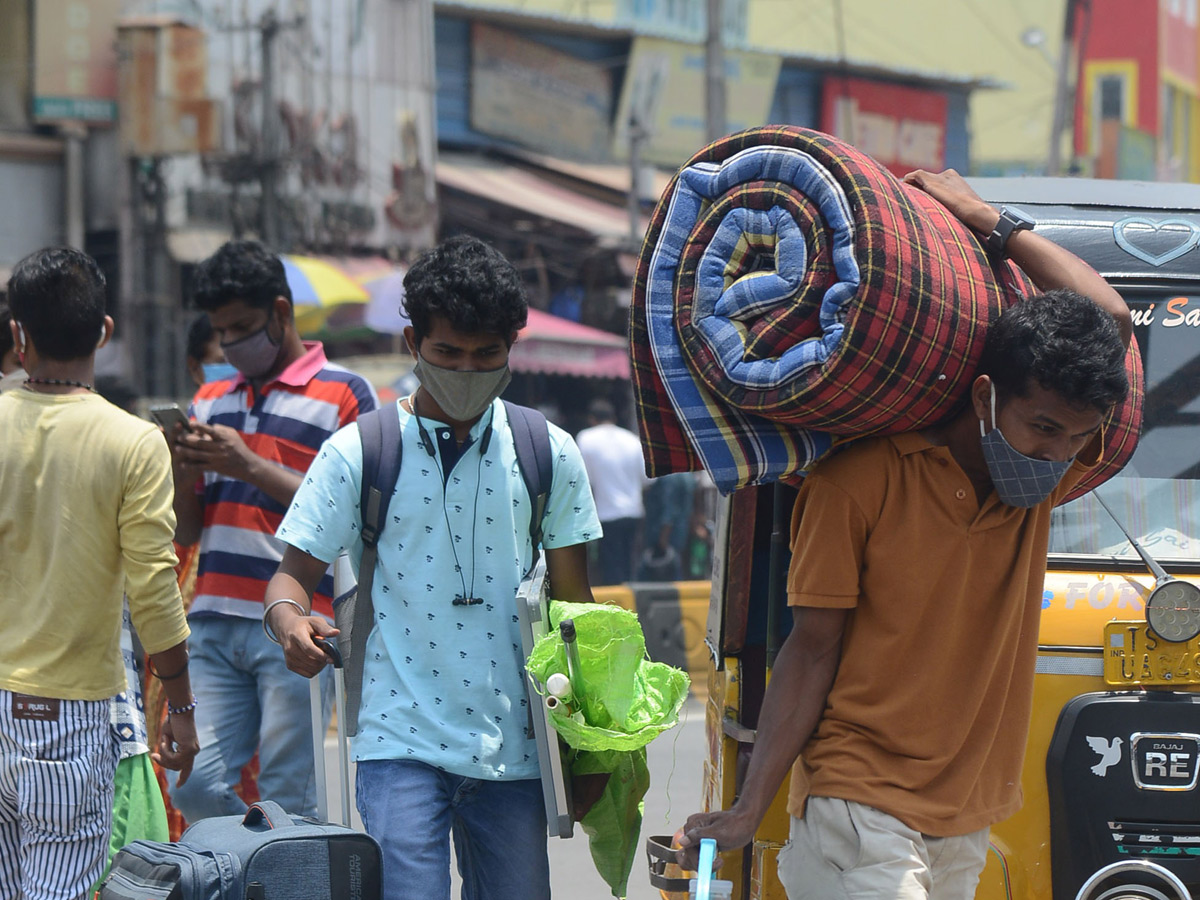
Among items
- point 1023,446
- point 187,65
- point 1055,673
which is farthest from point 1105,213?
point 187,65

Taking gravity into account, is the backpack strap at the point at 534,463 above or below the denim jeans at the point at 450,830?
above

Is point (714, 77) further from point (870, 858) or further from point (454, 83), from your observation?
point (870, 858)

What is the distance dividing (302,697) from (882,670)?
2204 mm

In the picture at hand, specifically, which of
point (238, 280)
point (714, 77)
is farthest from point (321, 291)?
point (238, 280)

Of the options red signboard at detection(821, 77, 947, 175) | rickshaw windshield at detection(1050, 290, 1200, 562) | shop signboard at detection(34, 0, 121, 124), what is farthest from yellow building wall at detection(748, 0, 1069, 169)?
rickshaw windshield at detection(1050, 290, 1200, 562)

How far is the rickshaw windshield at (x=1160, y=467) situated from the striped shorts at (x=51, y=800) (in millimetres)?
2395

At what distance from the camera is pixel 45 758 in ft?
11.4

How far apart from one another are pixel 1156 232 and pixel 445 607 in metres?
2.21

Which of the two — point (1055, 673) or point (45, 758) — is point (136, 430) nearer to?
point (45, 758)

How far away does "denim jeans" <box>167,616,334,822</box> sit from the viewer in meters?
4.36

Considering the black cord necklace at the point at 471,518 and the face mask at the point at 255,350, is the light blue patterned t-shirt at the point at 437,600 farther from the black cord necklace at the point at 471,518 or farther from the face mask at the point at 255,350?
the face mask at the point at 255,350

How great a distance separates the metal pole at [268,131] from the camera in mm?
16438

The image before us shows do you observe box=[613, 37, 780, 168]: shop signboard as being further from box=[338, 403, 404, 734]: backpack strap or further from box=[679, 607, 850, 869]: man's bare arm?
box=[679, 607, 850, 869]: man's bare arm

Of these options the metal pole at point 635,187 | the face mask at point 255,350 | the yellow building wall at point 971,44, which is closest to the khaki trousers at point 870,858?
the face mask at point 255,350
